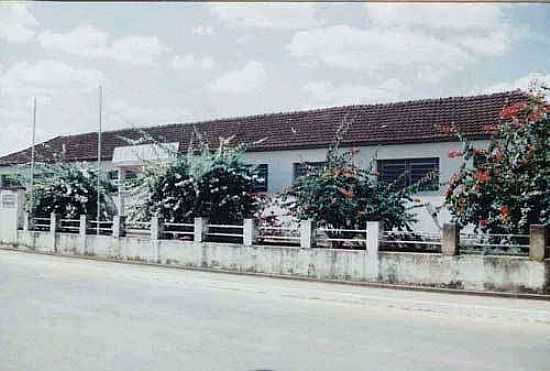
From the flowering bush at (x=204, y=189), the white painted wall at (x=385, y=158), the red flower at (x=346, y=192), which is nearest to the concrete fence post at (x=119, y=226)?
the flowering bush at (x=204, y=189)

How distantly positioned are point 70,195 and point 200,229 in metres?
6.95

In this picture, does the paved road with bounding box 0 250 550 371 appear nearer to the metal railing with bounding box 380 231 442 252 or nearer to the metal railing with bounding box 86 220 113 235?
the metal railing with bounding box 380 231 442 252

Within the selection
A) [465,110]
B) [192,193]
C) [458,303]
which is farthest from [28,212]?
[458,303]

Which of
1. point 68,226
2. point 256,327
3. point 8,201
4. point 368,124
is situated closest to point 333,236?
point 368,124

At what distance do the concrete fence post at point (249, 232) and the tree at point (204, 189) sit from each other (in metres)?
1.85

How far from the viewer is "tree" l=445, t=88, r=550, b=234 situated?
36.0 feet

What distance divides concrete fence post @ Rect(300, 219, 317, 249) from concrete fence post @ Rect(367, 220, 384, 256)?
1.37m

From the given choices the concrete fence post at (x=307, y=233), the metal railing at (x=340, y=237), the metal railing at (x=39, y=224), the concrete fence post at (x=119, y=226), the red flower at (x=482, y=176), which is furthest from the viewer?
the metal railing at (x=39, y=224)

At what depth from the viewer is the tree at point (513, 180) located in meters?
11.0

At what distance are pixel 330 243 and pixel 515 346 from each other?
258 inches

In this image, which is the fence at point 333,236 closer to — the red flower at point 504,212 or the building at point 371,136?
the red flower at point 504,212

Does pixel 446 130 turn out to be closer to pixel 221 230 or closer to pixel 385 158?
pixel 385 158

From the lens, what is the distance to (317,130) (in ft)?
62.9

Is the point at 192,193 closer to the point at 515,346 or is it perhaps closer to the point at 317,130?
the point at 317,130
